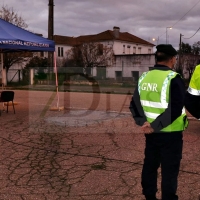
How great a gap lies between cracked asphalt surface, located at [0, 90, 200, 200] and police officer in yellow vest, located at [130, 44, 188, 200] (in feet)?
2.74

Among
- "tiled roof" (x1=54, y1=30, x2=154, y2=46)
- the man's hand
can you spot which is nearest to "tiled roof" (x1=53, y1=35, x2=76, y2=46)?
"tiled roof" (x1=54, y1=30, x2=154, y2=46)

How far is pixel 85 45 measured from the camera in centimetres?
3984

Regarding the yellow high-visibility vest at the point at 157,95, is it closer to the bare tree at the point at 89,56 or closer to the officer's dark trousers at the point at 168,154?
the officer's dark trousers at the point at 168,154

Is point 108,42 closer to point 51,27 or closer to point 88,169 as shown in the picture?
point 51,27

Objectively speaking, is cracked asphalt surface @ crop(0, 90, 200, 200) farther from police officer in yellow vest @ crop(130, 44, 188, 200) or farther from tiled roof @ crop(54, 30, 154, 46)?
tiled roof @ crop(54, 30, 154, 46)

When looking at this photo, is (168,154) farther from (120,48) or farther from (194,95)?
(120,48)

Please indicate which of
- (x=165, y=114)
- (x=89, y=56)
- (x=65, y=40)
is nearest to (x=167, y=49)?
(x=165, y=114)

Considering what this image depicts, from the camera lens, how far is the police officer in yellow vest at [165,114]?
3.15 m

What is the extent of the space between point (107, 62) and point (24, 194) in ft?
125

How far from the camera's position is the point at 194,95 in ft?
10.0

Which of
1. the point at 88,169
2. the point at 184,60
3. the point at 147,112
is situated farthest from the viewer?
the point at 184,60

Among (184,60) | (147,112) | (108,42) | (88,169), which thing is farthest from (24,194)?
(108,42)

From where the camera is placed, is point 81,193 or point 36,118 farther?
point 36,118

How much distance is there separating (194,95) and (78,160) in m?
2.91
